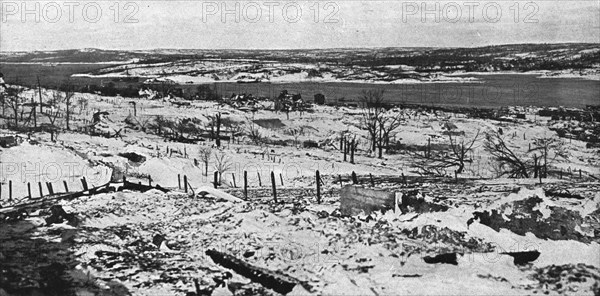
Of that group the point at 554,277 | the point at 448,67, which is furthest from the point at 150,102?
the point at 448,67

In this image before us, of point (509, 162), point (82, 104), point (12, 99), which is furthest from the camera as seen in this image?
point (82, 104)

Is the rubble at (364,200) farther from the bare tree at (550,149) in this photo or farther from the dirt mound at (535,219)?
the bare tree at (550,149)

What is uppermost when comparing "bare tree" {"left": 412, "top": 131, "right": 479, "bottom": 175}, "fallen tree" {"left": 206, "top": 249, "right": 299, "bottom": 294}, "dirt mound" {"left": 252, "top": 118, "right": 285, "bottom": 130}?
"dirt mound" {"left": 252, "top": 118, "right": 285, "bottom": 130}

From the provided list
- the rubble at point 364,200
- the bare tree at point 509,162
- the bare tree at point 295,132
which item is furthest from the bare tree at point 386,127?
the rubble at point 364,200

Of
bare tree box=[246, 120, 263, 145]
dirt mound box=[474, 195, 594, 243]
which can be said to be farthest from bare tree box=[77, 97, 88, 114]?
dirt mound box=[474, 195, 594, 243]

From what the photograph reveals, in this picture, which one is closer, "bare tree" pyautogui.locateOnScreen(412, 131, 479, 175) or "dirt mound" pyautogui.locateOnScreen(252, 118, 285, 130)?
"bare tree" pyautogui.locateOnScreen(412, 131, 479, 175)

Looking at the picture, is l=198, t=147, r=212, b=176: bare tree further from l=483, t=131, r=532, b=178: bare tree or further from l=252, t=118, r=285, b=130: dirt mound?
l=252, t=118, r=285, b=130: dirt mound

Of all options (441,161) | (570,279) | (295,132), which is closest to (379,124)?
(295,132)

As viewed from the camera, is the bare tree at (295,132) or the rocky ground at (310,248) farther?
the bare tree at (295,132)

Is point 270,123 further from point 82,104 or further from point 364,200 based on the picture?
point 364,200

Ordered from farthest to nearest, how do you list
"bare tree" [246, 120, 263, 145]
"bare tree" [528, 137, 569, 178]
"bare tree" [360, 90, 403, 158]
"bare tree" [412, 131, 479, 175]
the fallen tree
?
"bare tree" [246, 120, 263, 145]
"bare tree" [360, 90, 403, 158]
"bare tree" [528, 137, 569, 178]
"bare tree" [412, 131, 479, 175]
the fallen tree

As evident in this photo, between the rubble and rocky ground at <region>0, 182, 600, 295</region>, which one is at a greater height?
the rubble

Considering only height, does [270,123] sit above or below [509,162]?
above
